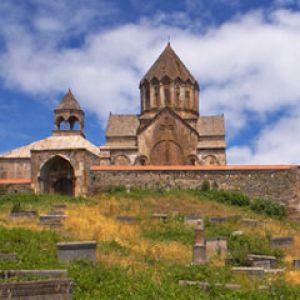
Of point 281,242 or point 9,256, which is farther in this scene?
point 281,242

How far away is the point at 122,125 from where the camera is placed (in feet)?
102

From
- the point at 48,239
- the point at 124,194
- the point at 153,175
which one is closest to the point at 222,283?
the point at 48,239

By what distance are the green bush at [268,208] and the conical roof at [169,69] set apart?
33.5ft

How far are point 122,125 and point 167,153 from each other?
4.00 m

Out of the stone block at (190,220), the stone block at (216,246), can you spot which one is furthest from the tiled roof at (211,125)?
the stone block at (216,246)

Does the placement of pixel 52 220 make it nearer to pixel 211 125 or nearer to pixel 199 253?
pixel 199 253

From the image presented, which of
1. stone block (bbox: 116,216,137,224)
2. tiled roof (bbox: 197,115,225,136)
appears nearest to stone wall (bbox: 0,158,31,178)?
tiled roof (bbox: 197,115,225,136)

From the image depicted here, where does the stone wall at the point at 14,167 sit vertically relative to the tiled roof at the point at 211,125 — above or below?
below

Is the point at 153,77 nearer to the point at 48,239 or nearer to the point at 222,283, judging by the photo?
the point at 48,239

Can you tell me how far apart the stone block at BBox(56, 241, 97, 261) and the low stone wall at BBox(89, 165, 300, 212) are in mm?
13733

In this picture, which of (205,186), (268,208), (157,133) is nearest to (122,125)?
(157,133)

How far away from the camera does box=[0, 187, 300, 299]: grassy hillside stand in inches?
285

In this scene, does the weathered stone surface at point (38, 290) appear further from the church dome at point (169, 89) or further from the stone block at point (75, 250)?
the church dome at point (169, 89)

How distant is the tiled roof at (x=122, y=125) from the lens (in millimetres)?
30297
